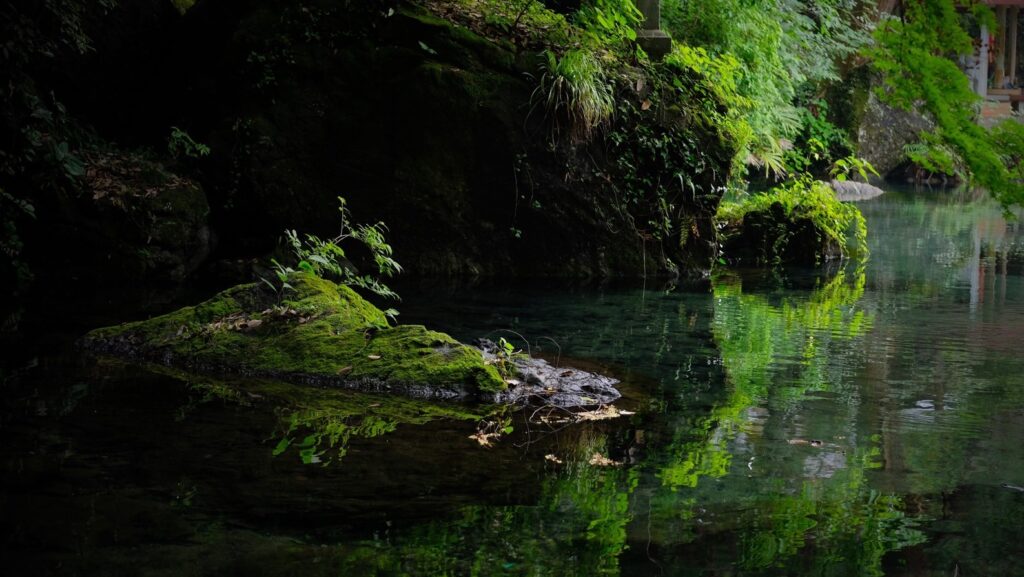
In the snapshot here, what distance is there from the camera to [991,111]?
101 ft

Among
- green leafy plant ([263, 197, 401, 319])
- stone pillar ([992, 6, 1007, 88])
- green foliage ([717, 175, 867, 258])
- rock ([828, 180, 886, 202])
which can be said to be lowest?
green leafy plant ([263, 197, 401, 319])

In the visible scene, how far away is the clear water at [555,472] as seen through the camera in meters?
3.69

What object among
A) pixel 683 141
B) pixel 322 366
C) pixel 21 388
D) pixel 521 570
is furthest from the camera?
pixel 683 141

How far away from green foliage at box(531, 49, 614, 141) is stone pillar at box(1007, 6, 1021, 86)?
24.3m

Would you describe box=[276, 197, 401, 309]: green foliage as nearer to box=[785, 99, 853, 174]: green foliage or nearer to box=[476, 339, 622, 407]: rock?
box=[476, 339, 622, 407]: rock

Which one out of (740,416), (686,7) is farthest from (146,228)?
(686,7)

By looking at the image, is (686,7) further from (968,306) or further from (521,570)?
(521,570)

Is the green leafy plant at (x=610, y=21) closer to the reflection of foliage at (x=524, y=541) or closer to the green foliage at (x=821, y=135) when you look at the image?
the reflection of foliage at (x=524, y=541)

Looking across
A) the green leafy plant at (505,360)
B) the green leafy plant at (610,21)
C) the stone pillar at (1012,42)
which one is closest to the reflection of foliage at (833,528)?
the green leafy plant at (505,360)

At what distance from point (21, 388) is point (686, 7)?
14236 millimetres

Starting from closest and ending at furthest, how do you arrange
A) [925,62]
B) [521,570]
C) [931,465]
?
[521,570] → [925,62] → [931,465]

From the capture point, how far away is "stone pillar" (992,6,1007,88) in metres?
31.0

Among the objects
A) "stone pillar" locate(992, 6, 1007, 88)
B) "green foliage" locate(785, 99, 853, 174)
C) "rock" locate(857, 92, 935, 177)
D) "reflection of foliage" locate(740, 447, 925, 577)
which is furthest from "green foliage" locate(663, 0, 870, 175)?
"stone pillar" locate(992, 6, 1007, 88)

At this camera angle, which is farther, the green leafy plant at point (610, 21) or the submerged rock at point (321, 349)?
the green leafy plant at point (610, 21)
